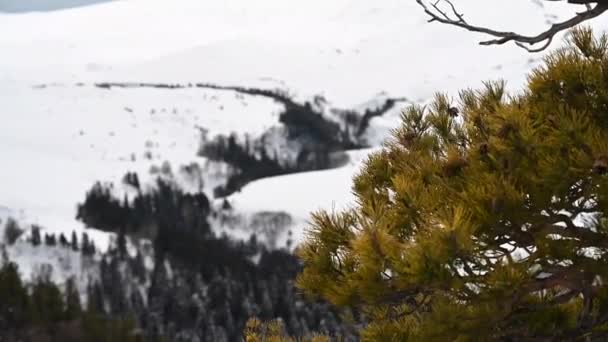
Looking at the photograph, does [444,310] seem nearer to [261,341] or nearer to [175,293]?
[261,341]

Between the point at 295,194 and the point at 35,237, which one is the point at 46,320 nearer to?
the point at 35,237

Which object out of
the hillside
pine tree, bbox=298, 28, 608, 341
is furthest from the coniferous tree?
pine tree, bbox=298, 28, 608, 341

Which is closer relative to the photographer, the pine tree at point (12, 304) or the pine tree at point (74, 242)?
the pine tree at point (12, 304)

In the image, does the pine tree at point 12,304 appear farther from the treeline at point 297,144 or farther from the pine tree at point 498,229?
the treeline at point 297,144

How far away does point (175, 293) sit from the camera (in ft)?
292

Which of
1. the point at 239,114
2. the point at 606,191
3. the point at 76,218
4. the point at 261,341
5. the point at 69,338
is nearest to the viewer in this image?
the point at 606,191

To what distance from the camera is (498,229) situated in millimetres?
3912

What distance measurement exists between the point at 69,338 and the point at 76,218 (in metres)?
59.2

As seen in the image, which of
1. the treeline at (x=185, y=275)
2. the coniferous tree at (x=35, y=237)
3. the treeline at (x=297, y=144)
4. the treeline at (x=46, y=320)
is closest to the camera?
the treeline at (x=46, y=320)

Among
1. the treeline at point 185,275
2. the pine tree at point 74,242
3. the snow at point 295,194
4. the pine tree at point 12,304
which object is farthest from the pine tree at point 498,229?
the snow at point 295,194

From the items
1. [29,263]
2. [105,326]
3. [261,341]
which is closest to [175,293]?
[29,263]

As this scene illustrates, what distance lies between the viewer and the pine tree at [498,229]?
3.56 meters

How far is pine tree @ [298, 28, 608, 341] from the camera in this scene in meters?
3.56

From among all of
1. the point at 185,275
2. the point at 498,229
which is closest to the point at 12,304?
the point at 185,275
